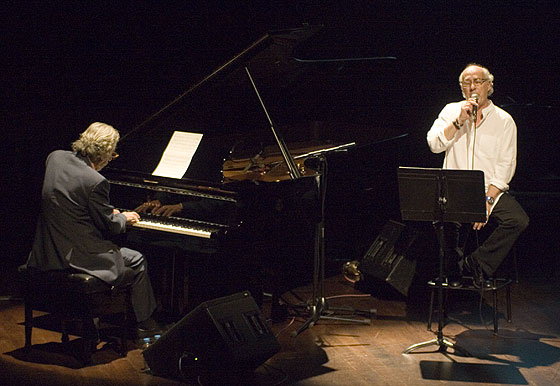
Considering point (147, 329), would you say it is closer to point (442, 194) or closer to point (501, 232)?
point (442, 194)

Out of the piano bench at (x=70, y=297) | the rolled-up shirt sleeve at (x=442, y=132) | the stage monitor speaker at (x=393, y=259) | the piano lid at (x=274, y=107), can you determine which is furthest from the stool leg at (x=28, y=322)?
the rolled-up shirt sleeve at (x=442, y=132)

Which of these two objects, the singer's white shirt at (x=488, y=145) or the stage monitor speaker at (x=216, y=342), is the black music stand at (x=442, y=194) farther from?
the stage monitor speaker at (x=216, y=342)

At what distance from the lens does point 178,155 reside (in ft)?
17.8

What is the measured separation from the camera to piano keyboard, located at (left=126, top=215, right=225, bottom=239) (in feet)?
16.6

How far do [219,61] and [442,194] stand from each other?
3.30 meters

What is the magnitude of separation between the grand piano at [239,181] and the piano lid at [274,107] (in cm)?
1

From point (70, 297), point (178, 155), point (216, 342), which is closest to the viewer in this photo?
point (216, 342)

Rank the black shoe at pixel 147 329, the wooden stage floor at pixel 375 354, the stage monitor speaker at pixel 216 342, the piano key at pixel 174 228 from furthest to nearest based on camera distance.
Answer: the black shoe at pixel 147 329, the piano key at pixel 174 228, the wooden stage floor at pixel 375 354, the stage monitor speaker at pixel 216 342

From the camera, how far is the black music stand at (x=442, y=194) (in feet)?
16.1

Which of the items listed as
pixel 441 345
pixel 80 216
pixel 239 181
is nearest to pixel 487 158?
pixel 441 345

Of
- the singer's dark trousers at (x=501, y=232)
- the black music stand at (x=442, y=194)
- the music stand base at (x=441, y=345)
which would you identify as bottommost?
the music stand base at (x=441, y=345)

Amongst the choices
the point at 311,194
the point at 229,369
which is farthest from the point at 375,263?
the point at 229,369

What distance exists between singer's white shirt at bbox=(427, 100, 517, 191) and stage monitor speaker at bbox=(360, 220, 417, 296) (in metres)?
0.99

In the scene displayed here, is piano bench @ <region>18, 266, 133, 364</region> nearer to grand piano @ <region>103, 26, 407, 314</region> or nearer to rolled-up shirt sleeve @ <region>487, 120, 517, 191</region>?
grand piano @ <region>103, 26, 407, 314</region>
